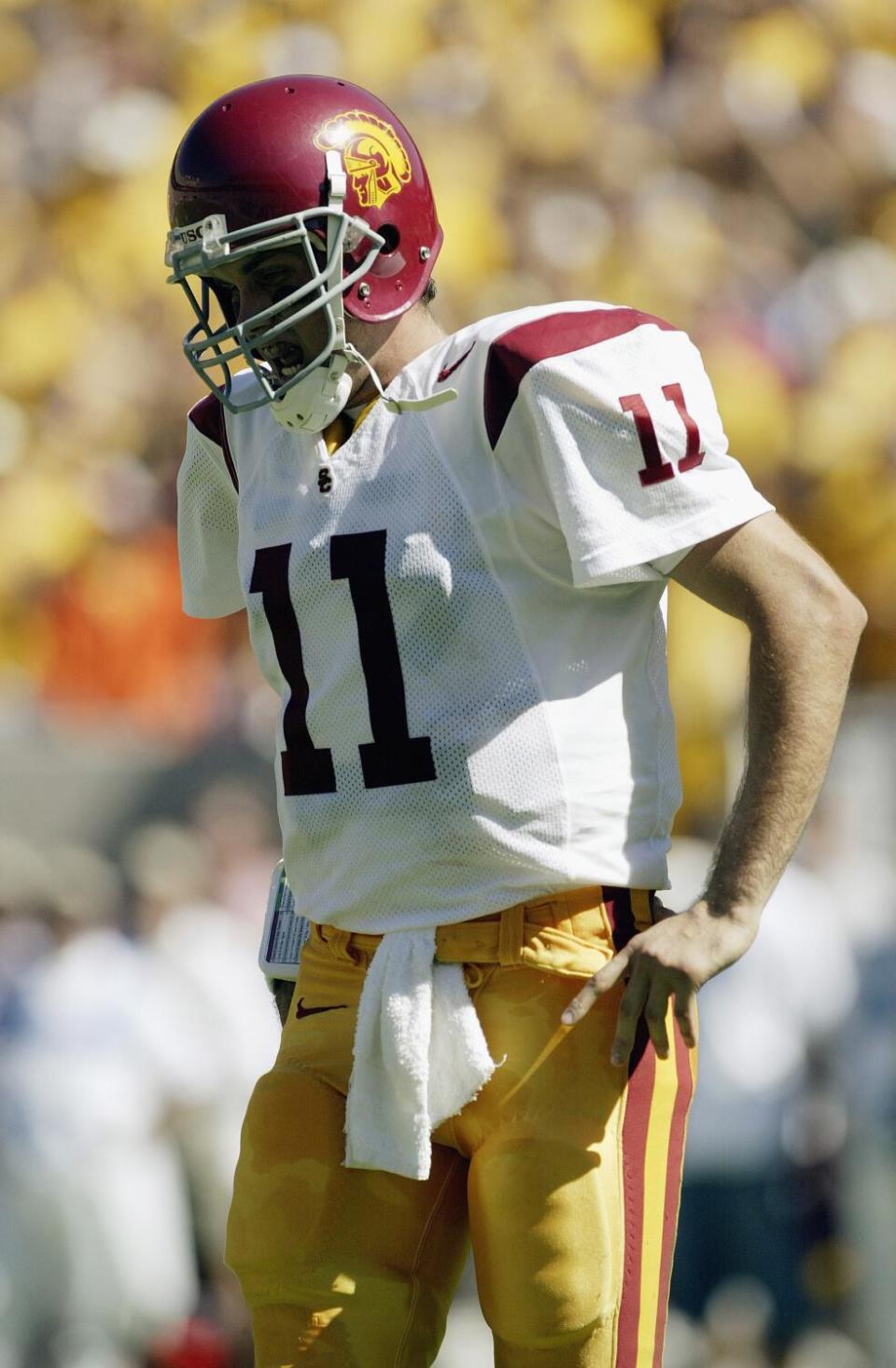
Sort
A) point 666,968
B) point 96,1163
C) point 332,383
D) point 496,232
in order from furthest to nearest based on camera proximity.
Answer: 1. point 496,232
2. point 96,1163
3. point 332,383
4. point 666,968

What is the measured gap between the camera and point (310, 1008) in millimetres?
2213

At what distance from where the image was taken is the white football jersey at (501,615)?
6.60ft

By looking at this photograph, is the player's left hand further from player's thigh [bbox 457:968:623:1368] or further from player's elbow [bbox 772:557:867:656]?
player's elbow [bbox 772:557:867:656]

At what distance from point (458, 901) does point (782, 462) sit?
13.7 ft

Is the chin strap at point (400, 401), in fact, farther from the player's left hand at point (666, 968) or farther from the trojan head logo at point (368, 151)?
the player's left hand at point (666, 968)

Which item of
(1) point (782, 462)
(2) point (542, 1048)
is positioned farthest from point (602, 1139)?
(1) point (782, 462)

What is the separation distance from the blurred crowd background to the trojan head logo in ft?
9.79

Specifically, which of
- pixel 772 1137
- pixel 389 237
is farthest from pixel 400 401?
pixel 772 1137

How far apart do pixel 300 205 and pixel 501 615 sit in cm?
54

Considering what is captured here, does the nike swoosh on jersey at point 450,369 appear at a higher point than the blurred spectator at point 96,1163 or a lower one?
higher

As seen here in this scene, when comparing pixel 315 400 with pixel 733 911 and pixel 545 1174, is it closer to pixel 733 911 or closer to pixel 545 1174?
pixel 733 911

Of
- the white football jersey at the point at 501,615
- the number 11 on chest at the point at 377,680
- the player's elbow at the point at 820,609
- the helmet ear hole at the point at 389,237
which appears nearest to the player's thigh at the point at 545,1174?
the white football jersey at the point at 501,615

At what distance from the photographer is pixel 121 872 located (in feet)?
16.6

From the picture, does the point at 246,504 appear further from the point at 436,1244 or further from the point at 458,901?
the point at 436,1244
